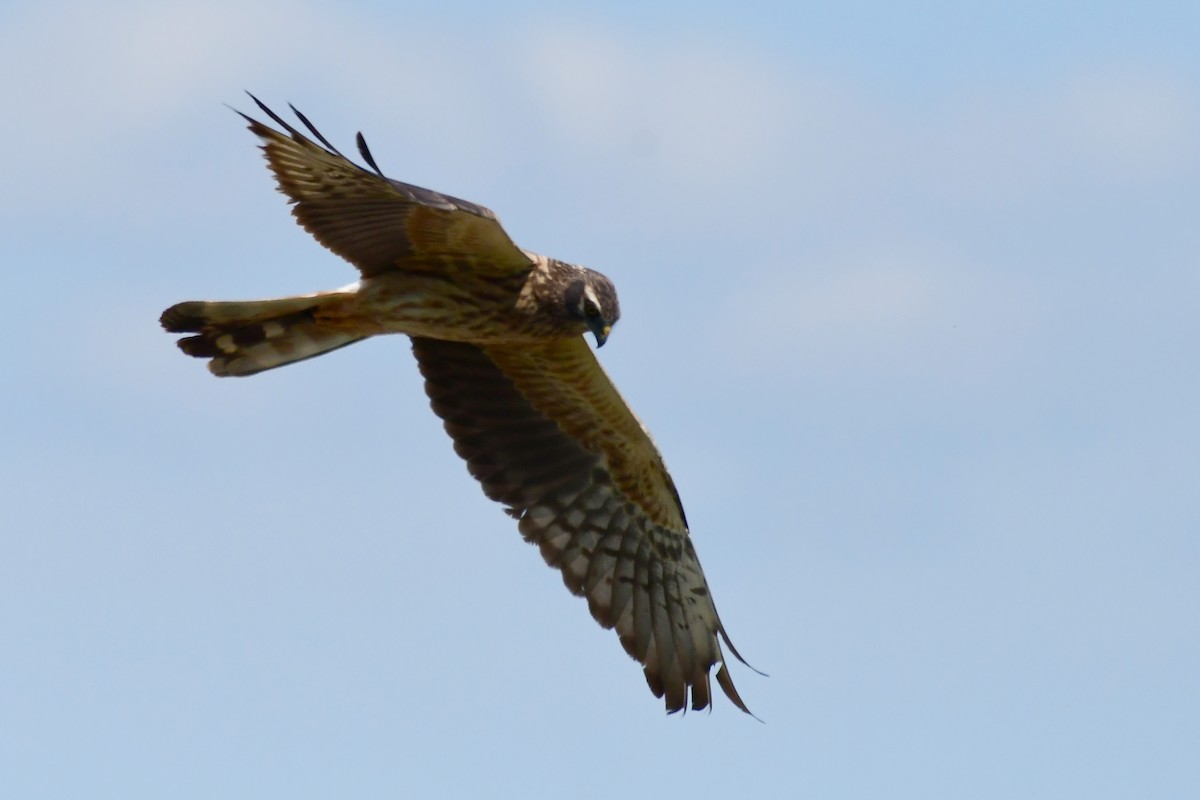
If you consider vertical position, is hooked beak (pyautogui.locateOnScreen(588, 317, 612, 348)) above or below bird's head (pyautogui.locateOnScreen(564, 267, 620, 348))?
below

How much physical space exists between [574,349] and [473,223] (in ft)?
4.61

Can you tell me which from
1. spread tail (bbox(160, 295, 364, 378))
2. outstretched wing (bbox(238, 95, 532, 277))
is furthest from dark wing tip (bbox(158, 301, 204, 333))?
outstretched wing (bbox(238, 95, 532, 277))

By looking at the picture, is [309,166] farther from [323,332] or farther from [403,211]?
[323,332]

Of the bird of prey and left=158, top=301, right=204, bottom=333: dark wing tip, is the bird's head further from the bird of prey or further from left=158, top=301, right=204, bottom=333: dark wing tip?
left=158, top=301, right=204, bottom=333: dark wing tip

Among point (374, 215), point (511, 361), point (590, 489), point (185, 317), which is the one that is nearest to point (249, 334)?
point (185, 317)

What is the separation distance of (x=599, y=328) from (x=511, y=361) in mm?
1214

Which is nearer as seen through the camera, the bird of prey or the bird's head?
the bird of prey

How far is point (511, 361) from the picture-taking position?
11289 millimetres

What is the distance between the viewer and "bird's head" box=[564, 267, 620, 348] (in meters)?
10.2

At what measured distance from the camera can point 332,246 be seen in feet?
33.2

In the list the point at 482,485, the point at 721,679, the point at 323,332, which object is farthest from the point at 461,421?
the point at 721,679

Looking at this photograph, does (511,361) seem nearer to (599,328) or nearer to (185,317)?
(599,328)

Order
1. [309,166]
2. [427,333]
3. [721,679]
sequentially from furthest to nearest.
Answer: [721,679]
[427,333]
[309,166]

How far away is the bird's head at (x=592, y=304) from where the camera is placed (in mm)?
10156
